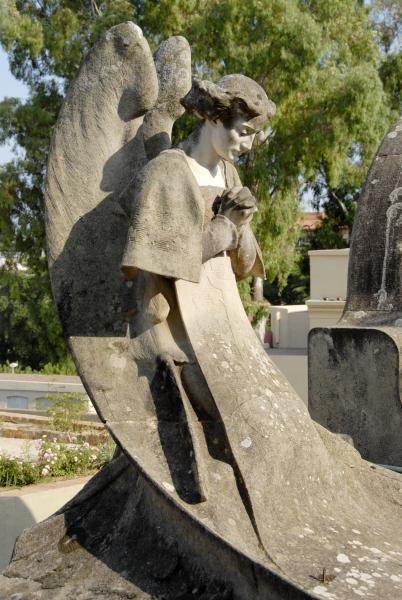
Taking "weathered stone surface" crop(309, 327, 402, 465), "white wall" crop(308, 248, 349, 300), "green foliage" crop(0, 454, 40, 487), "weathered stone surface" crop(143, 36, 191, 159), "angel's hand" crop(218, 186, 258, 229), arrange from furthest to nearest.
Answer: "white wall" crop(308, 248, 349, 300), "green foliage" crop(0, 454, 40, 487), "weathered stone surface" crop(309, 327, 402, 465), "weathered stone surface" crop(143, 36, 191, 159), "angel's hand" crop(218, 186, 258, 229)

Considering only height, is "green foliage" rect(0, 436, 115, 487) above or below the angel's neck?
below

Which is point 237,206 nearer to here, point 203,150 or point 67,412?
point 203,150

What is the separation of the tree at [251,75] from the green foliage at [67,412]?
692 centimetres

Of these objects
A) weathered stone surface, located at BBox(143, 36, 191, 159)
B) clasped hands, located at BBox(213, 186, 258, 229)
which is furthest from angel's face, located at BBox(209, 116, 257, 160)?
weathered stone surface, located at BBox(143, 36, 191, 159)

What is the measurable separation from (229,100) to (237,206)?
36cm

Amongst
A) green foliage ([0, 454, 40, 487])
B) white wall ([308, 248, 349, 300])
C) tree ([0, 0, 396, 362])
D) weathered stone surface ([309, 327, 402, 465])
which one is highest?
tree ([0, 0, 396, 362])

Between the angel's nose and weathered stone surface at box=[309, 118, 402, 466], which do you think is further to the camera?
weathered stone surface at box=[309, 118, 402, 466]

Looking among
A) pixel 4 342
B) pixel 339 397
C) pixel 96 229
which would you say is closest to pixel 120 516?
pixel 96 229

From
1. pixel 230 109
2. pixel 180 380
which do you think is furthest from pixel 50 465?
pixel 230 109

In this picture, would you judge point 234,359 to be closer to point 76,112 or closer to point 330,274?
point 76,112

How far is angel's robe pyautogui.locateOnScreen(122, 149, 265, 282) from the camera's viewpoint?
8.59 feet

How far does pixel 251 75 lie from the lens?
47.9 feet

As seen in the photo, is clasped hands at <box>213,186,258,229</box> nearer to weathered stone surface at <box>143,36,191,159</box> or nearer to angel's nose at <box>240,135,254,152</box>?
angel's nose at <box>240,135,254,152</box>

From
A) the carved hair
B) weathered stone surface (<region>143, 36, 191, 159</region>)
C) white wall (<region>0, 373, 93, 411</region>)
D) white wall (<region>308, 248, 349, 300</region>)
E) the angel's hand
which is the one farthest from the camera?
white wall (<region>308, 248, 349, 300</region>)
